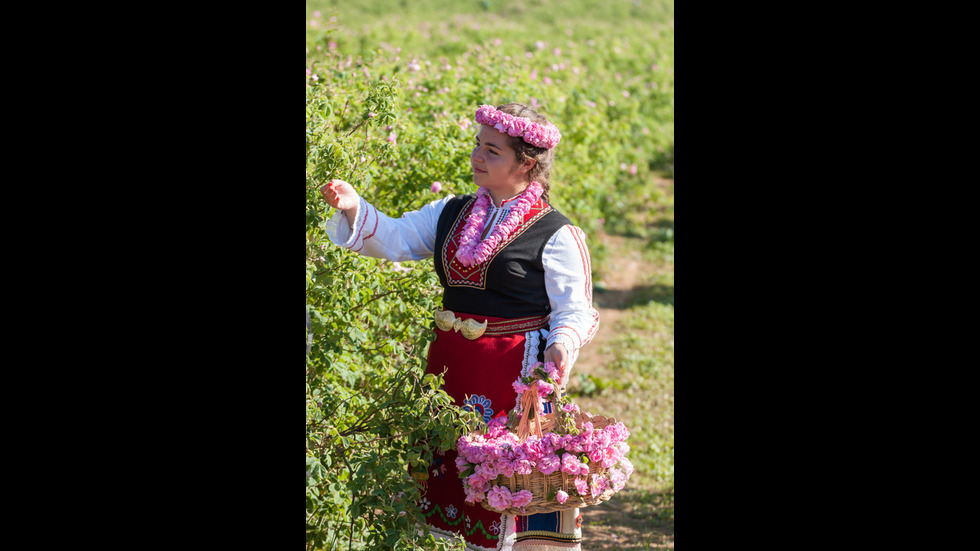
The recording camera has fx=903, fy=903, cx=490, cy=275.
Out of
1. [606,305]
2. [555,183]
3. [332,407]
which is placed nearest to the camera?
[332,407]

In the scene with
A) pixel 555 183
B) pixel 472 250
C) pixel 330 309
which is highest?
pixel 555 183

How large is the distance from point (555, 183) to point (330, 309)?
317 centimetres

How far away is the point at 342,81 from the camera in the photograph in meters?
4.06

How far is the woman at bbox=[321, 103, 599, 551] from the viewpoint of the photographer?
2.71 meters

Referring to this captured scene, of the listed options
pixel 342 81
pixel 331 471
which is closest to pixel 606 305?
pixel 342 81

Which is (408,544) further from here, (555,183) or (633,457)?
(555,183)

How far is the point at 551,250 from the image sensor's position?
2719 millimetres

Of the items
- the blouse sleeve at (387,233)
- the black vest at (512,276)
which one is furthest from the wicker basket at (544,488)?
the blouse sleeve at (387,233)

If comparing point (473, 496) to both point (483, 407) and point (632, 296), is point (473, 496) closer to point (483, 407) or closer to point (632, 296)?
point (483, 407)

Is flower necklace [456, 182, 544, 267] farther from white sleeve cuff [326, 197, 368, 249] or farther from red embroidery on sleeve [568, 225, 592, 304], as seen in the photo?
white sleeve cuff [326, 197, 368, 249]

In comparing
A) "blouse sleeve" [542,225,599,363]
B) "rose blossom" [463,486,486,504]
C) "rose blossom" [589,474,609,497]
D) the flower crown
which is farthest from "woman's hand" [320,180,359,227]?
"rose blossom" [589,474,609,497]

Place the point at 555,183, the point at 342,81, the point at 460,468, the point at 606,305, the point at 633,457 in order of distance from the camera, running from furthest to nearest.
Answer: the point at 606,305 < the point at 555,183 < the point at 633,457 < the point at 342,81 < the point at 460,468

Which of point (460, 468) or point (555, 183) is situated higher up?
point (555, 183)

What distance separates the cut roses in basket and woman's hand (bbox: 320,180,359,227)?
2.40 feet
